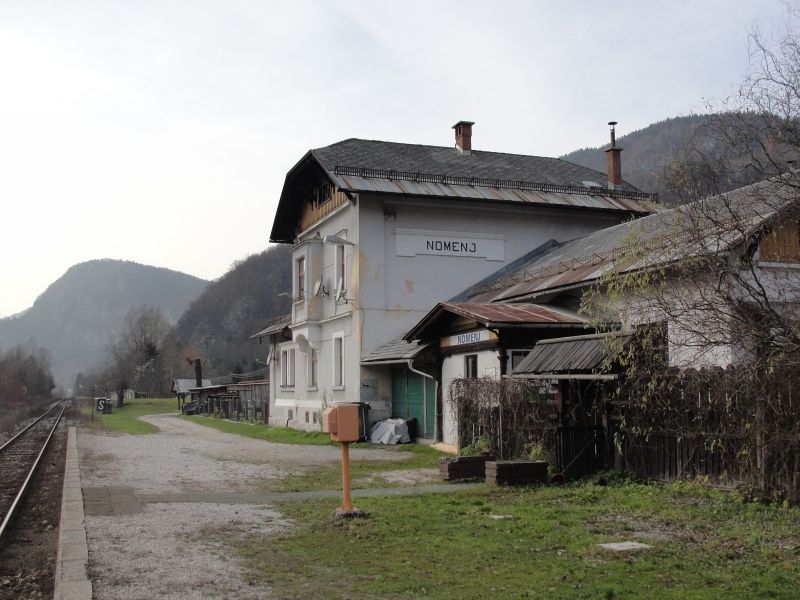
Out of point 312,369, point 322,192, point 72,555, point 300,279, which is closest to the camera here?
point 72,555

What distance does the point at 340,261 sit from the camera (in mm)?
27984

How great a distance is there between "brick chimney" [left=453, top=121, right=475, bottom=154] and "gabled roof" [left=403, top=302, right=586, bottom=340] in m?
12.3

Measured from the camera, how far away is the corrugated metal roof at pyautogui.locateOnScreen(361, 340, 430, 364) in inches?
902

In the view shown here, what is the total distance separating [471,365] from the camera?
20703 millimetres

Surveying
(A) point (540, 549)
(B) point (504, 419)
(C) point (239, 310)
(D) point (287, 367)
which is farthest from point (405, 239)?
(C) point (239, 310)

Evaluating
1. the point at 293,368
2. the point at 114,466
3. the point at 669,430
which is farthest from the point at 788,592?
the point at 293,368

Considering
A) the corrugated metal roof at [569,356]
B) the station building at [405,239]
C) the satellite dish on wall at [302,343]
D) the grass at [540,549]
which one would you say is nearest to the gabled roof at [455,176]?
the station building at [405,239]

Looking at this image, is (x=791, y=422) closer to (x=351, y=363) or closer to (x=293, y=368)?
(x=351, y=363)

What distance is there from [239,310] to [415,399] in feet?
344

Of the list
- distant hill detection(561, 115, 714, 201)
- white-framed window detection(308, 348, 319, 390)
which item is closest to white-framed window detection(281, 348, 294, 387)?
white-framed window detection(308, 348, 319, 390)

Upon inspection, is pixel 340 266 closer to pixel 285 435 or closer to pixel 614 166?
pixel 285 435

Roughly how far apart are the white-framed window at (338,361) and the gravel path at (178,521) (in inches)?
263

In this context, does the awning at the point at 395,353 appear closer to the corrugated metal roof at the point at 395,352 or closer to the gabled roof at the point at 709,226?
the corrugated metal roof at the point at 395,352

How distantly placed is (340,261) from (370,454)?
9.04 metres
